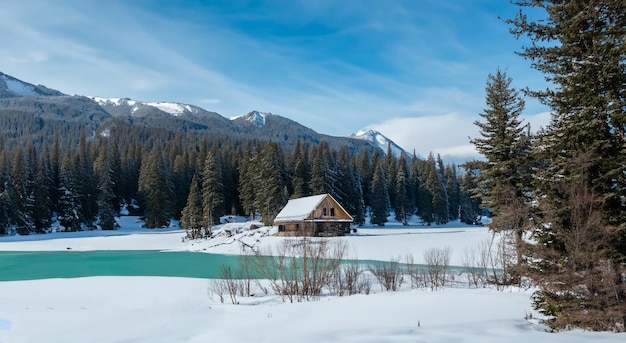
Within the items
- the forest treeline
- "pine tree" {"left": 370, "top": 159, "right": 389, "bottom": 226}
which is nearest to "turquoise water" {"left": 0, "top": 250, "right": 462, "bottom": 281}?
the forest treeline

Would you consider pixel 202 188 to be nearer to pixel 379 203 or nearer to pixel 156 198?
pixel 156 198

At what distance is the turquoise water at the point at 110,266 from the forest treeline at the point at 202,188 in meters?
16.2

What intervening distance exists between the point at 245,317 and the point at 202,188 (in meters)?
60.7

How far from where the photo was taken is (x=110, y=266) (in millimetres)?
33344

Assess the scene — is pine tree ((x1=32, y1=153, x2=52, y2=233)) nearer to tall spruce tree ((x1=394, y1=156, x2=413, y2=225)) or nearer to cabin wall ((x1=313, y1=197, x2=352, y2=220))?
cabin wall ((x1=313, y1=197, x2=352, y2=220))

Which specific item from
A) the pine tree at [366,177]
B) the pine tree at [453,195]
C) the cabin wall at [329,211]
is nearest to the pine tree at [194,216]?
the cabin wall at [329,211]

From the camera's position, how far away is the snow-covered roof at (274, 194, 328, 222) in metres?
49.2

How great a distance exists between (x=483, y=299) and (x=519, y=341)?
579 cm

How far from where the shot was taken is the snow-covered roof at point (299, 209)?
4925 cm

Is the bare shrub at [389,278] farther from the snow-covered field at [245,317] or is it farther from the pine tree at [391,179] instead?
the pine tree at [391,179]

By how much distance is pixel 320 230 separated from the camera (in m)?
50.8

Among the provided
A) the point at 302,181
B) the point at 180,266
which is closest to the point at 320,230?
the point at 302,181

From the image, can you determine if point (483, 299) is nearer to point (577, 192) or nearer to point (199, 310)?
point (577, 192)

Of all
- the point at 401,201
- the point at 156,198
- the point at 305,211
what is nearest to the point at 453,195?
the point at 401,201
